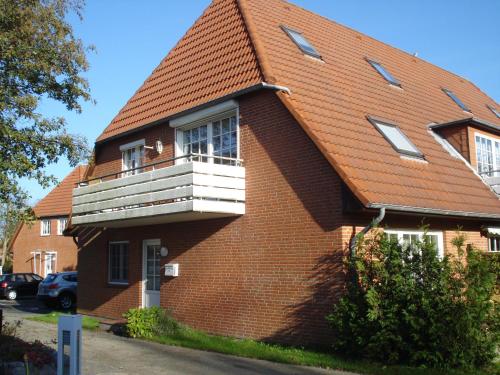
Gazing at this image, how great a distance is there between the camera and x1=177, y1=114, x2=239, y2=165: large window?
44.5ft

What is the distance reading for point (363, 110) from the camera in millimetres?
13961

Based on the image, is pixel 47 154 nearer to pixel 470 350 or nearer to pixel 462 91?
pixel 470 350

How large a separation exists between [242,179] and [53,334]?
6125 millimetres

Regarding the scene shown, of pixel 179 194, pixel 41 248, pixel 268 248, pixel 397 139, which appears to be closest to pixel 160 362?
pixel 268 248

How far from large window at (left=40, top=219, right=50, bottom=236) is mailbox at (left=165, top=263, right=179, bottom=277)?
2617 centimetres

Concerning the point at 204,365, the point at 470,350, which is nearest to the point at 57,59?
the point at 204,365

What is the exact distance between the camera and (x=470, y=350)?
346 inches

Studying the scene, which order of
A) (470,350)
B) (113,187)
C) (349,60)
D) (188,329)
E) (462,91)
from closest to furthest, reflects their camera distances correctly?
(470,350)
(188,329)
(113,187)
(349,60)
(462,91)

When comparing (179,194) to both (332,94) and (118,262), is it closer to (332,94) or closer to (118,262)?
(332,94)

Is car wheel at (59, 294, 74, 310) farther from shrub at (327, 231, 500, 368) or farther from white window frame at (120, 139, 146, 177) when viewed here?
shrub at (327, 231, 500, 368)

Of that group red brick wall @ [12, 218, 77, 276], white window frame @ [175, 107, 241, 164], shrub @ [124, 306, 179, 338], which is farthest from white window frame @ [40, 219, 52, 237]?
shrub @ [124, 306, 179, 338]

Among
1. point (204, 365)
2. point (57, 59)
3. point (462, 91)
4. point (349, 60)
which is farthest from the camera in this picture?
point (462, 91)

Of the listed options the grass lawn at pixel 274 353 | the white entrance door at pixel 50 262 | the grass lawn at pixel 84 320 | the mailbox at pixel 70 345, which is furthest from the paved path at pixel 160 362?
the white entrance door at pixel 50 262

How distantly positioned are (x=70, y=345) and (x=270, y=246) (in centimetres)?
625
